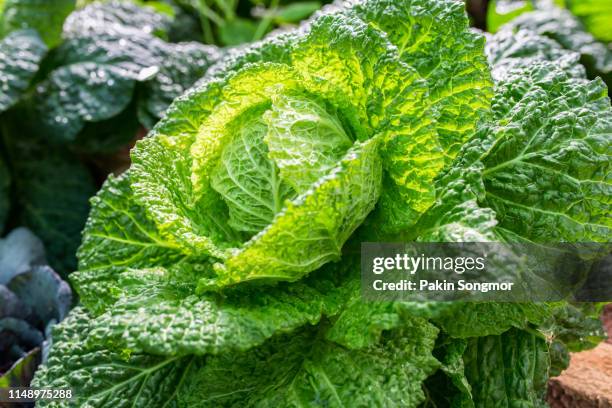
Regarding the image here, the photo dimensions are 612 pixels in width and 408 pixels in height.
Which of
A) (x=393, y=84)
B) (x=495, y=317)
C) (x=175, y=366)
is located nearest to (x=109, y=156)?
(x=175, y=366)

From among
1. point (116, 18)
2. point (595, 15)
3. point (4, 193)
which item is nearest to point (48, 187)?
point (4, 193)

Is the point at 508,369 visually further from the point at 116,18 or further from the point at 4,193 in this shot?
the point at 116,18

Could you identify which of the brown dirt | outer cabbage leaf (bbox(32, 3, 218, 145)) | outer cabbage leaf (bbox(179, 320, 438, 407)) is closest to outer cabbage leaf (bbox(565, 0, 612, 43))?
the brown dirt

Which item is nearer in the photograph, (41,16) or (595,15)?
(595,15)

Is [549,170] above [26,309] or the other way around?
Answer: above

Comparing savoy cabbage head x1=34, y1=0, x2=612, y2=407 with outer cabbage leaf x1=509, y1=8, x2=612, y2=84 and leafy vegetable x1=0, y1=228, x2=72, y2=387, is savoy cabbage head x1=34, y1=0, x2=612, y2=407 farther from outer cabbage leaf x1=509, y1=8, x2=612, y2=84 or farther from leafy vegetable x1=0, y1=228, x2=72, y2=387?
outer cabbage leaf x1=509, y1=8, x2=612, y2=84

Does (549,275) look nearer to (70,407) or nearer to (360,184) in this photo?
(360,184)

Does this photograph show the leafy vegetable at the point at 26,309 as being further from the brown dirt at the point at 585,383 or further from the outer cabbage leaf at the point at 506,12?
the outer cabbage leaf at the point at 506,12
